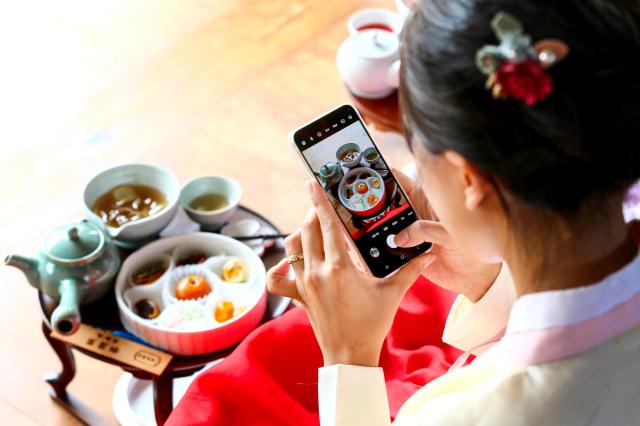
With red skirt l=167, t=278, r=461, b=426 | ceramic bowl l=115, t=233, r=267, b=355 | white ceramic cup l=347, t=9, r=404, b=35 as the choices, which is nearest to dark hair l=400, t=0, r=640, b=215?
red skirt l=167, t=278, r=461, b=426

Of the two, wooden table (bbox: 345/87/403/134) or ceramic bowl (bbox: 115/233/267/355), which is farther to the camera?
wooden table (bbox: 345/87/403/134)

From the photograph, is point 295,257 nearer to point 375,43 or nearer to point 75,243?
point 75,243

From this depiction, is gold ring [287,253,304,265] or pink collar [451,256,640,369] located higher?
gold ring [287,253,304,265]

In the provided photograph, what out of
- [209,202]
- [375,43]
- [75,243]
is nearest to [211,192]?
[209,202]

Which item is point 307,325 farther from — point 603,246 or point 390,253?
point 603,246

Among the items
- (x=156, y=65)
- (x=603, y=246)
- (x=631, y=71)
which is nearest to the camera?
(x=631, y=71)

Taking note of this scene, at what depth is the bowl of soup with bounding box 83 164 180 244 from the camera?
121 cm

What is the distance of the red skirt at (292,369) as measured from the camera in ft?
3.22

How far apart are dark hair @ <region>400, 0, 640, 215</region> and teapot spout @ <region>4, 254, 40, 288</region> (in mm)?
680

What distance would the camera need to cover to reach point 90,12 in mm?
2061

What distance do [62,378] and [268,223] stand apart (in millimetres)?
415

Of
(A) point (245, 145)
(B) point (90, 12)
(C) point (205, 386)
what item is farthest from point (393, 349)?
(B) point (90, 12)

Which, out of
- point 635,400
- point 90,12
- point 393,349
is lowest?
point 393,349

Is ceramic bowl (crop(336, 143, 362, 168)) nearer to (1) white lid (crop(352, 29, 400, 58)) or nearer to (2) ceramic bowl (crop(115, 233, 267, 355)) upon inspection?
(2) ceramic bowl (crop(115, 233, 267, 355))
